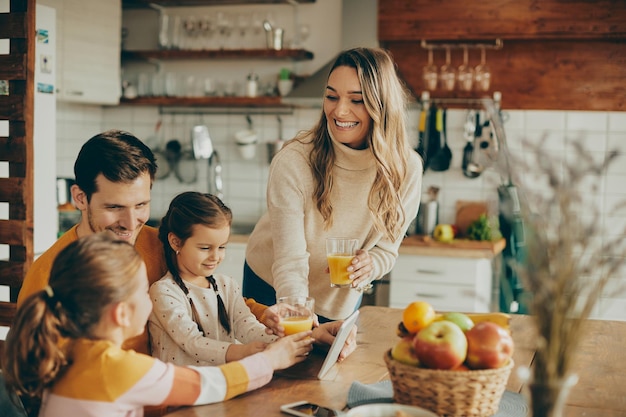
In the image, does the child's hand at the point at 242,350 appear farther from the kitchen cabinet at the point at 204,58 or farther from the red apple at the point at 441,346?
the kitchen cabinet at the point at 204,58

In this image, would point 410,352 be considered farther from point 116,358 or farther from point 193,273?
point 193,273

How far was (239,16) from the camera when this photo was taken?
5.10 meters

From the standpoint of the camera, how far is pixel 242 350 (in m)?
1.80

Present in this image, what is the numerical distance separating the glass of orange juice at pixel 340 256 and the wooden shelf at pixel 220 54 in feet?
9.21

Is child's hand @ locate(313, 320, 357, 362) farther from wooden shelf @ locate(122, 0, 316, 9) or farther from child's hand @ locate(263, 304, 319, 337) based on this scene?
wooden shelf @ locate(122, 0, 316, 9)

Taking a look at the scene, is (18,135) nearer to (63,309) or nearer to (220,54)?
(63,309)

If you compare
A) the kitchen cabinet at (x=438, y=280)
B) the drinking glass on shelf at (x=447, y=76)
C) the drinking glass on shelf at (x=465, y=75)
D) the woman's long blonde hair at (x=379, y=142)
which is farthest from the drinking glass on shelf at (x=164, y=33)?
the woman's long blonde hair at (x=379, y=142)

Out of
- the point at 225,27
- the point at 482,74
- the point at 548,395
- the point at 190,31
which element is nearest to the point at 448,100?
the point at 482,74

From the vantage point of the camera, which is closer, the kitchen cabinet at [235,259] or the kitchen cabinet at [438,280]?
the kitchen cabinet at [438,280]

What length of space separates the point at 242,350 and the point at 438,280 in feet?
8.78

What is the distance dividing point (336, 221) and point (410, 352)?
1.00 metres

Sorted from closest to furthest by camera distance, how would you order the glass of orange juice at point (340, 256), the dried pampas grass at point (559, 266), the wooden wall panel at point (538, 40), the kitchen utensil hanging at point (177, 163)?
the dried pampas grass at point (559, 266)
the glass of orange juice at point (340, 256)
the wooden wall panel at point (538, 40)
the kitchen utensil hanging at point (177, 163)

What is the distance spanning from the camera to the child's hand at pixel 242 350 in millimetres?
1786

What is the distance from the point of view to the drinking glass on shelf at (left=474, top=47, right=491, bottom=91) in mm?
4619
